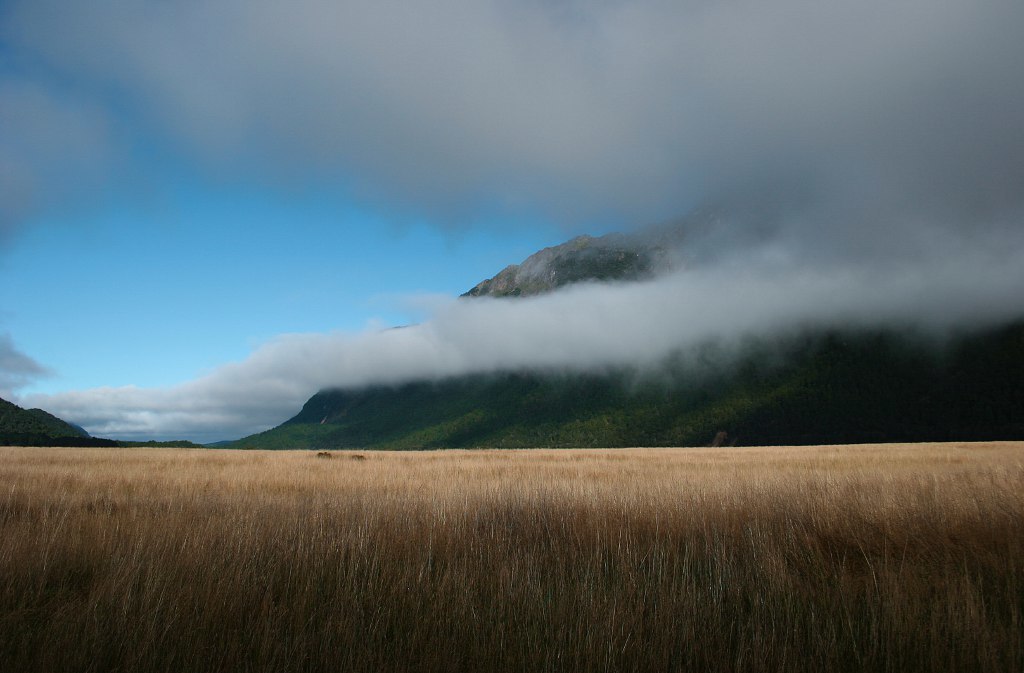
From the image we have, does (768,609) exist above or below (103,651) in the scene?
below

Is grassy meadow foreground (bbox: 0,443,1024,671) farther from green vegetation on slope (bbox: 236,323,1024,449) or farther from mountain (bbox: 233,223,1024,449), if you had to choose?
green vegetation on slope (bbox: 236,323,1024,449)

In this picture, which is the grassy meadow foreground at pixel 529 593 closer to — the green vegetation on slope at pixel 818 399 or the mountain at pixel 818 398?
the mountain at pixel 818 398

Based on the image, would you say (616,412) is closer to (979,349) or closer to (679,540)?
(979,349)

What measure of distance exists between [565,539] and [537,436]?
18062 cm

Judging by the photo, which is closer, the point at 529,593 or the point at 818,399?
the point at 529,593

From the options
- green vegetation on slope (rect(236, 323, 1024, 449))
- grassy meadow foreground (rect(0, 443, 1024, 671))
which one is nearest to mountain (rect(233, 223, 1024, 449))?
green vegetation on slope (rect(236, 323, 1024, 449))

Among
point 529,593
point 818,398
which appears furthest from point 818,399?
point 529,593

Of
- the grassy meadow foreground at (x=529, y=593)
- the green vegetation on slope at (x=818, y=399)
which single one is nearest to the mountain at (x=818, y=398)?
the green vegetation on slope at (x=818, y=399)

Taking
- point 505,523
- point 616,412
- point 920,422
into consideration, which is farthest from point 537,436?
point 505,523

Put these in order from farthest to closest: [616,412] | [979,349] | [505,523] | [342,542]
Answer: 1. [616,412]
2. [979,349]
3. [505,523]
4. [342,542]

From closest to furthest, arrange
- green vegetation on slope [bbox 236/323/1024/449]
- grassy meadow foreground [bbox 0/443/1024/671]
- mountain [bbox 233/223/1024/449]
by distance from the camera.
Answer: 1. grassy meadow foreground [bbox 0/443/1024/671]
2. green vegetation on slope [bbox 236/323/1024/449]
3. mountain [bbox 233/223/1024/449]

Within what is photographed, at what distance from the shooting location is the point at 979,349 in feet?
470

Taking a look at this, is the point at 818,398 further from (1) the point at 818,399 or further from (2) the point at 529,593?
(2) the point at 529,593

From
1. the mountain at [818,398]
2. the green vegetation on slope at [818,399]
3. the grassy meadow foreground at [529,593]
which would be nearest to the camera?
the grassy meadow foreground at [529,593]
